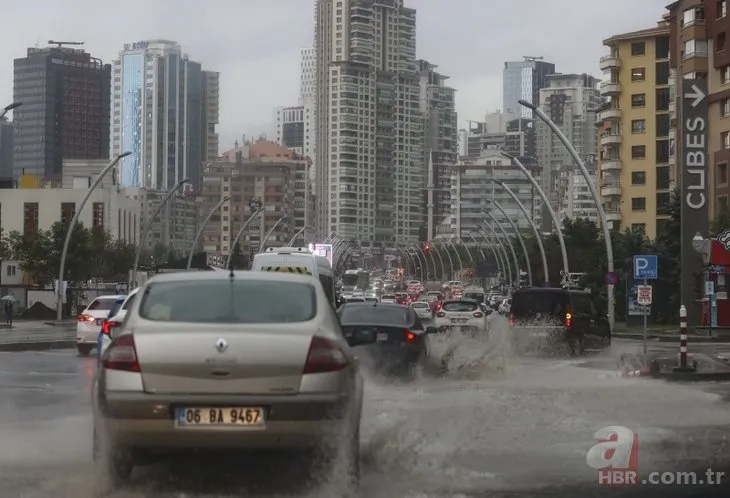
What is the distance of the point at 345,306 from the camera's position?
76.5ft

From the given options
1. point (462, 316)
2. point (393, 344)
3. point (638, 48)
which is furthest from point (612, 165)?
point (393, 344)

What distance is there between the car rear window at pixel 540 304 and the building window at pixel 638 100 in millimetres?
85951

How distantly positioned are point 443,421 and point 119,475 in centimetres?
569

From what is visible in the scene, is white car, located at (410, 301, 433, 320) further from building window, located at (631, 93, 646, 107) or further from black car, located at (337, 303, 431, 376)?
building window, located at (631, 93, 646, 107)

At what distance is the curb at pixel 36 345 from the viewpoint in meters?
34.7

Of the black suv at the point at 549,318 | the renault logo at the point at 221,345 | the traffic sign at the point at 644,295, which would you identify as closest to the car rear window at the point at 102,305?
the black suv at the point at 549,318

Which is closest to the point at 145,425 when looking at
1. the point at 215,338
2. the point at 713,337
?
the point at 215,338

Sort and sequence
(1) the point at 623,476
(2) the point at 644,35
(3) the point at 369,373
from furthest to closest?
(2) the point at 644,35 < (3) the point at 369,373 < (1) the point at 623,476

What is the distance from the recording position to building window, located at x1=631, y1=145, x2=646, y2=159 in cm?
11575

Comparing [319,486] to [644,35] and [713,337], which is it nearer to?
[713,337]

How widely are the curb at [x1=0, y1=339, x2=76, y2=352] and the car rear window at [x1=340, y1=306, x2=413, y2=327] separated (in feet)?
49.3

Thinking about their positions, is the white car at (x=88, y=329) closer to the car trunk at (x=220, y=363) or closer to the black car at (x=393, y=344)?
the black car at (x=393, y=344)

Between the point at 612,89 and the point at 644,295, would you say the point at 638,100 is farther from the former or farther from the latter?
the point at 644,295

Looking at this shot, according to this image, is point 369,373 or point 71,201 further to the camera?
point 71,201
